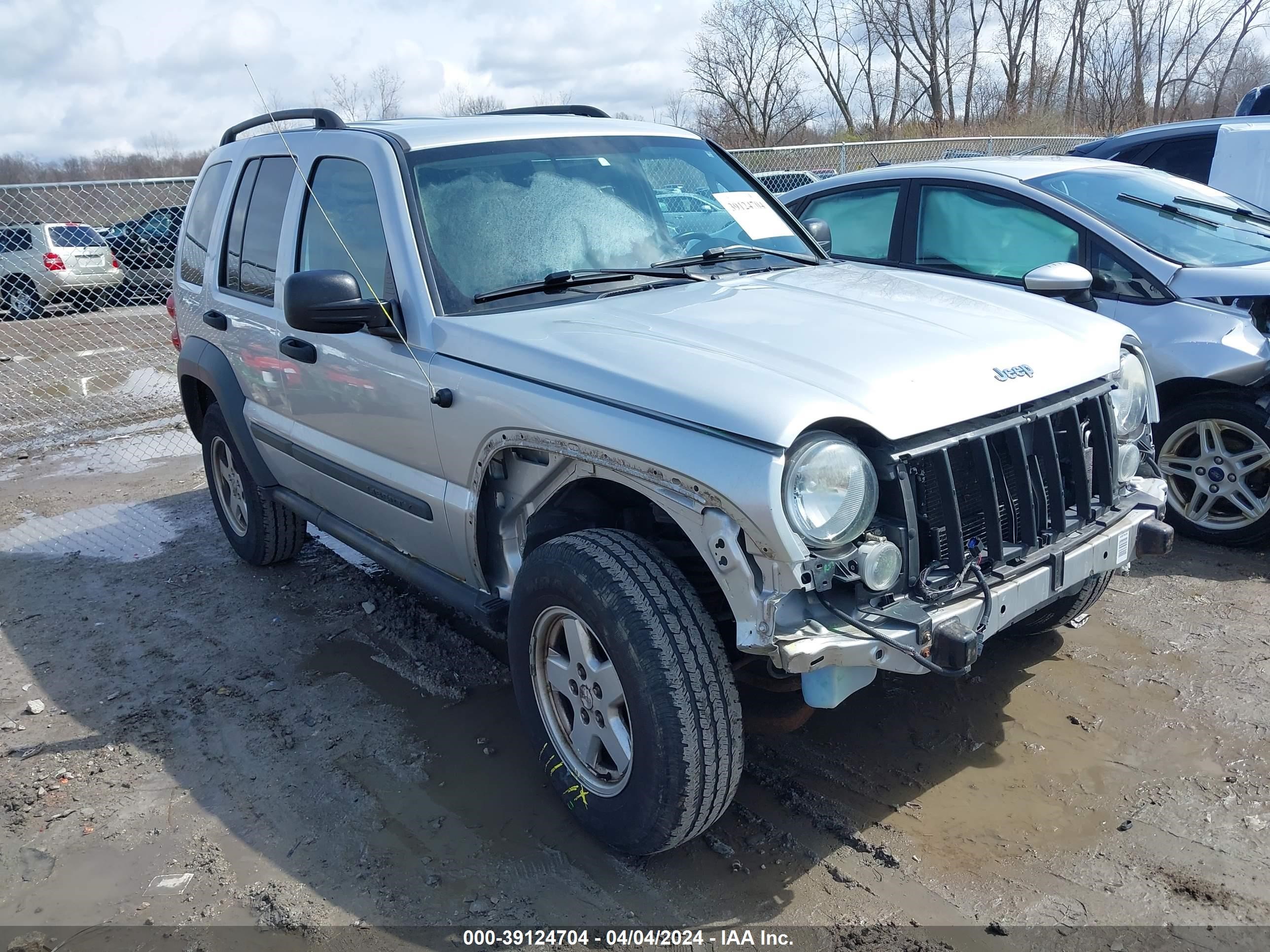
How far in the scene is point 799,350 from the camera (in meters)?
2.85

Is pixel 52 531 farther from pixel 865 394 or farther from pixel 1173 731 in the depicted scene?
pixel 1173 731

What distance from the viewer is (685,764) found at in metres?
2.65

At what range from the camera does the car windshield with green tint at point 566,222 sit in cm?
350

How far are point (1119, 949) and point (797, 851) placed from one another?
2.84ft

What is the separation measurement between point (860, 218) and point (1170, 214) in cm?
164

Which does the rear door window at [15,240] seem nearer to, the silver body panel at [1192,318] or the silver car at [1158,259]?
the silver car at [1158,259]

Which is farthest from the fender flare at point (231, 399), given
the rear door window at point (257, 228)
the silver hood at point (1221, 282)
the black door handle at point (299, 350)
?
the silver hood at point (1221, 282)

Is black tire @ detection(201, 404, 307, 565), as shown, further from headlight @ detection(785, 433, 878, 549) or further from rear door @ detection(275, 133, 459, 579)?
headlight @ detection(785, 433, 878, 549)

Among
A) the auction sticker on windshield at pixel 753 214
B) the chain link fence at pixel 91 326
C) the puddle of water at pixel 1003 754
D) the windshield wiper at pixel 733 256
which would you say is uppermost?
the auction sticker on windshield at pixel 753 214

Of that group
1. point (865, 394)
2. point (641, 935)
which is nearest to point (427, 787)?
point (641, 935)

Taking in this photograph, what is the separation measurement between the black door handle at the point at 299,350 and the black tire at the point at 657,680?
1636 mm

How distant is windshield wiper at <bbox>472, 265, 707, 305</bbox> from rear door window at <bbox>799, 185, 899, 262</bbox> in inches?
99.3

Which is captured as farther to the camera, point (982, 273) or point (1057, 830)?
point (982, 273)

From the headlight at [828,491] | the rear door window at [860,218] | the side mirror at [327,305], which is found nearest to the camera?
the headlight at [828,491]
